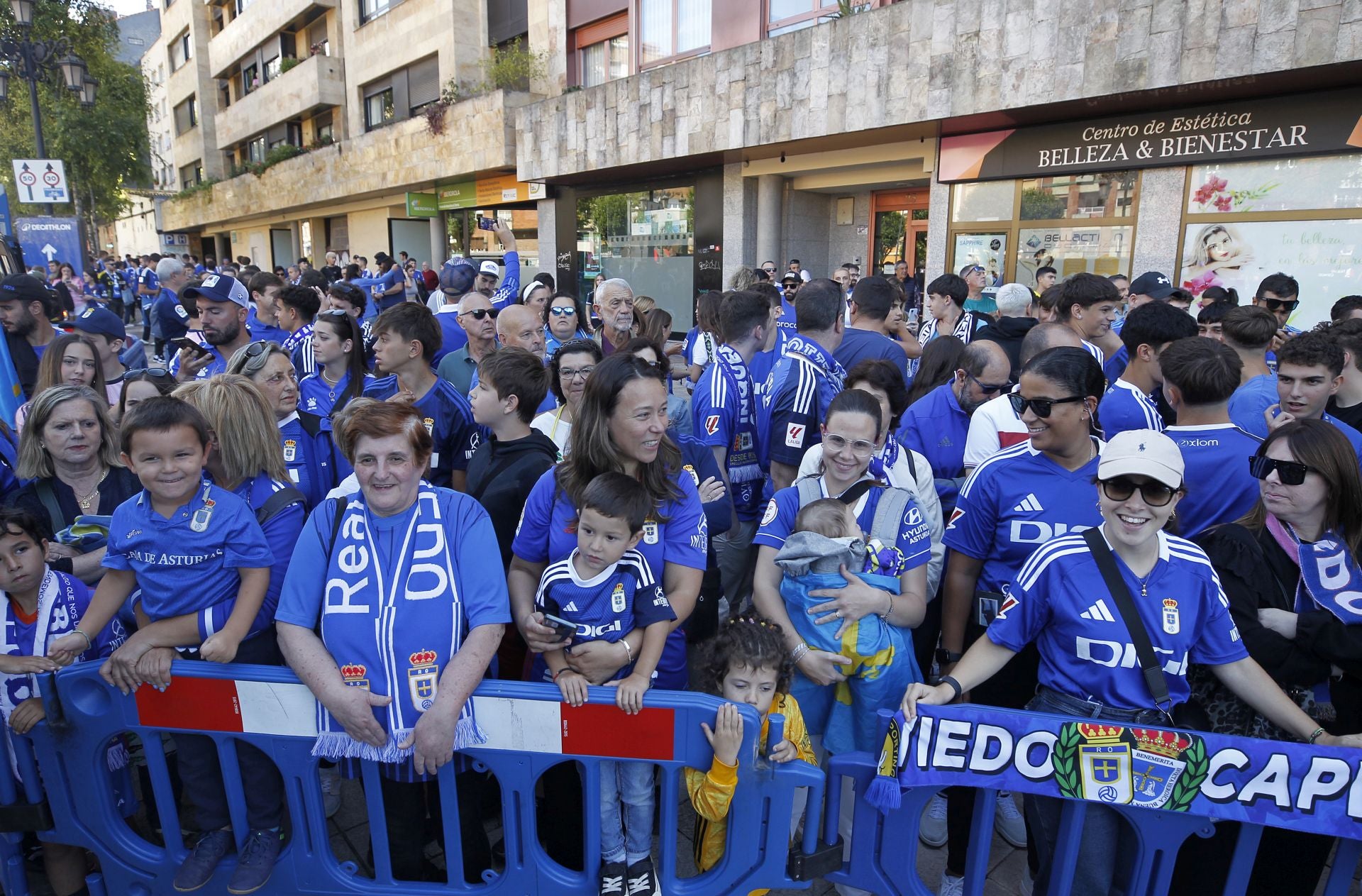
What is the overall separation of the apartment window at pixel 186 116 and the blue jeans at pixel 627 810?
47.8 m

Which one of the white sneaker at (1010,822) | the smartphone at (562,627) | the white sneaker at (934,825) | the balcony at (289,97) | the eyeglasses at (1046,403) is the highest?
the balcony at (289,97)

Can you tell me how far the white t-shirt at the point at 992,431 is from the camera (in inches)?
134

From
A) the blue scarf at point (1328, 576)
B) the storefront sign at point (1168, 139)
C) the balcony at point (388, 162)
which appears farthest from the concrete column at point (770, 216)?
the blue scarf at point (1328, 576)

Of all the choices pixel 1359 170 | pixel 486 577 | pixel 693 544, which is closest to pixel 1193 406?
pixel 693 544

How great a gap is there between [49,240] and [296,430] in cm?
1802

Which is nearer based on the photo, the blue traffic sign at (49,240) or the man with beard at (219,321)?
the man with beard at (219,321)

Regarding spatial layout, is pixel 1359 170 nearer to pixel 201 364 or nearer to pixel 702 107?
pixel 702 107

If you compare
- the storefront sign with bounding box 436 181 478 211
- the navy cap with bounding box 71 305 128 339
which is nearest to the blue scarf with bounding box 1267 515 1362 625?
the navy cap with bounding box 71 305 128 339

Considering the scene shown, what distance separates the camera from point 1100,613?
217 centimetres

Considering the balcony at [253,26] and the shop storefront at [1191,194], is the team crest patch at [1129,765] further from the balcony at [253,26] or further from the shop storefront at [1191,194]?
the balcony at [253,26]

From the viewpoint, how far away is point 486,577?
2.44 m

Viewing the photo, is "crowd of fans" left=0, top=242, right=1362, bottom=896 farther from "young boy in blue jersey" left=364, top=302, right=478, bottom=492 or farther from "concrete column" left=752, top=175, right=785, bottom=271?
"concrete column" left=752, top=175, right=785, bottom=271

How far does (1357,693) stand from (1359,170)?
9.97m

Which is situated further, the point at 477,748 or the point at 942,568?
the point at 942,568
